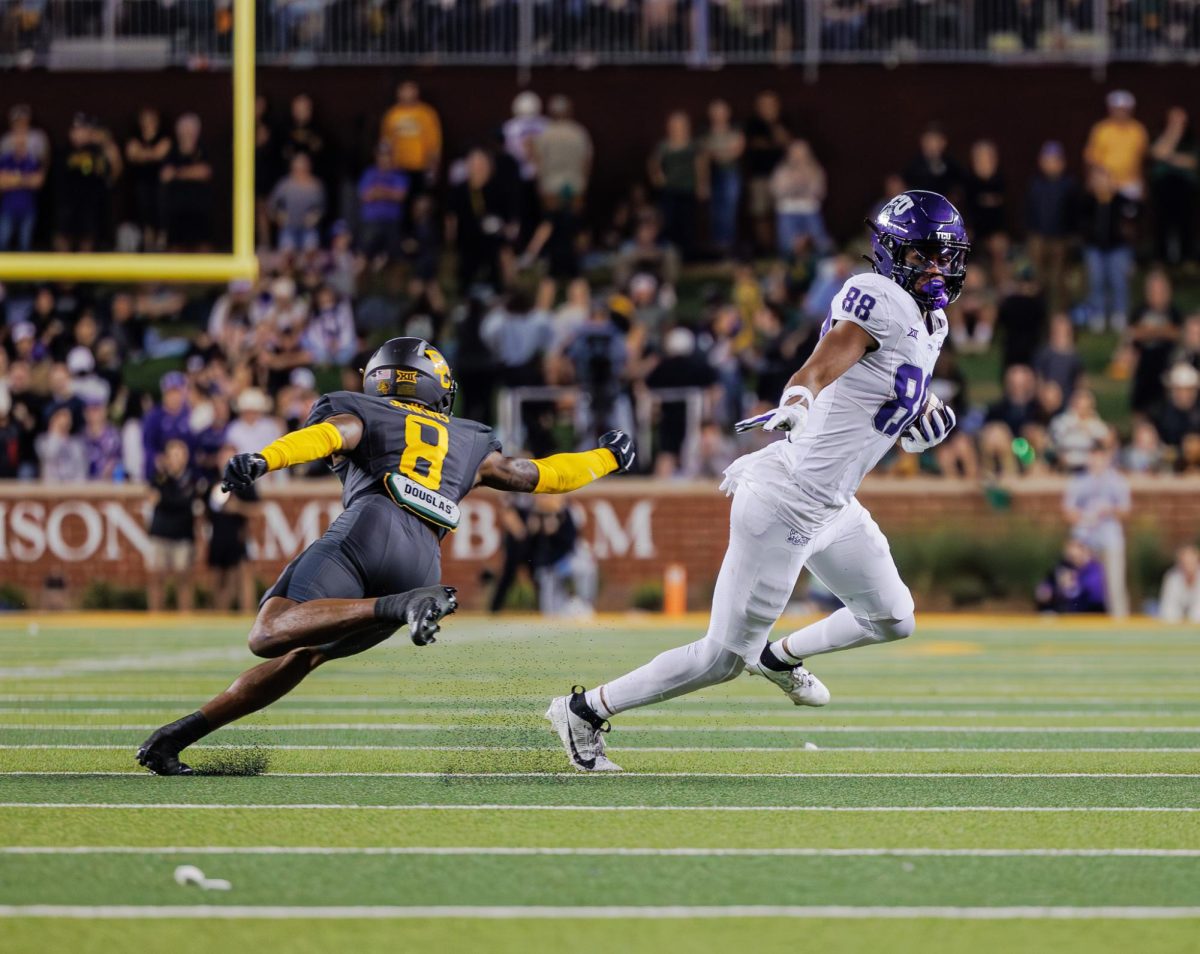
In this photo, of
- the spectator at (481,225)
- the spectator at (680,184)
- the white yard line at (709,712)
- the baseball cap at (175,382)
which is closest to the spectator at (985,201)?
the spectator at (680,184)

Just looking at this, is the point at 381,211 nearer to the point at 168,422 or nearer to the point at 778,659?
the point at 168,422

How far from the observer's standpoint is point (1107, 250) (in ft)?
68.5

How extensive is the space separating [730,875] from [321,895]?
0.99m

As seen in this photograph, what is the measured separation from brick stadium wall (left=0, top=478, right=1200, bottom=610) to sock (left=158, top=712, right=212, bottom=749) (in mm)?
11812

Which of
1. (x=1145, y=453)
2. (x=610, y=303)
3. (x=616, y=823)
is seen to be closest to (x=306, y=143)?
(x=610, y=303)

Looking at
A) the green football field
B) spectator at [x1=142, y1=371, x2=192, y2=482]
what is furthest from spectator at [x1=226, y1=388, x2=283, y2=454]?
the green football field

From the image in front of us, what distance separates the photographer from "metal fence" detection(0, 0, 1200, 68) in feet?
75.8

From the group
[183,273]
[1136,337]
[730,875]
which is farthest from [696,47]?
[730,875]

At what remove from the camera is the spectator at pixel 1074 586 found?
17797 millimetres

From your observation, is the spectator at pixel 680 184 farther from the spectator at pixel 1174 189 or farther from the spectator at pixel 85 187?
the spectator at pixel 85 187

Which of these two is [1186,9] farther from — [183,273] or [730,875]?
[730,875]

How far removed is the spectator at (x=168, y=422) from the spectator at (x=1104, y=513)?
7.84 m

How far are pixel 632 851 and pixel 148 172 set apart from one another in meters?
9.07

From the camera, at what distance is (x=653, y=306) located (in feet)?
66.9
